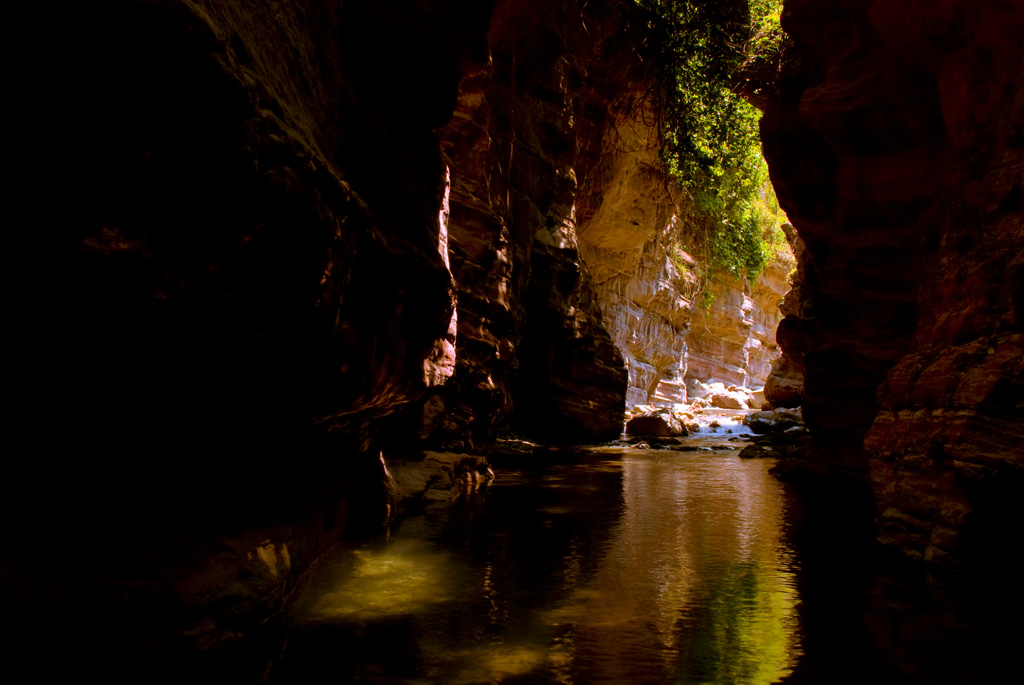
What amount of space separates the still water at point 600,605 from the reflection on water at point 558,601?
0.05ft

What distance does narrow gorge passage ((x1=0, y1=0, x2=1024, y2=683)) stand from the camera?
2.49m

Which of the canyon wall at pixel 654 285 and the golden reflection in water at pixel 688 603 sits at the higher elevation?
the canyon wall at pixel 654 285

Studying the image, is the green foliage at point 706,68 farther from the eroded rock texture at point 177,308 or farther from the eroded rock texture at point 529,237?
the eroded rock texture at point 177,308

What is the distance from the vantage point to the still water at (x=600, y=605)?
3.48 meters

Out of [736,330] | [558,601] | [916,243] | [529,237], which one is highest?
[736,330]

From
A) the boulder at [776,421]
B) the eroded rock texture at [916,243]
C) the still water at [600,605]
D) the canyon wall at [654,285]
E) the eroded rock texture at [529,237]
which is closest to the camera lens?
the still water at [600,605]

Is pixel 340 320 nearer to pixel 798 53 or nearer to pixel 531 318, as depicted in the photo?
A: pixel 798 53

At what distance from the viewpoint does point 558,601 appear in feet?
15.0

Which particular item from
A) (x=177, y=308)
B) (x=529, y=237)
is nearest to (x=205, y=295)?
(x=177, y=308)

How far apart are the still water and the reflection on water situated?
1 centimetres

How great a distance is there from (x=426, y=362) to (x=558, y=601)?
248cm

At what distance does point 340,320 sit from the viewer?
3834 millimetres

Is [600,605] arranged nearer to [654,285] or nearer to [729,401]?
[654,285]

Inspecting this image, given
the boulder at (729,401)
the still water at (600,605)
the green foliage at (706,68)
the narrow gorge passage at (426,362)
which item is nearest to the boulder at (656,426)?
the narrow gorge passage at (426,362)
